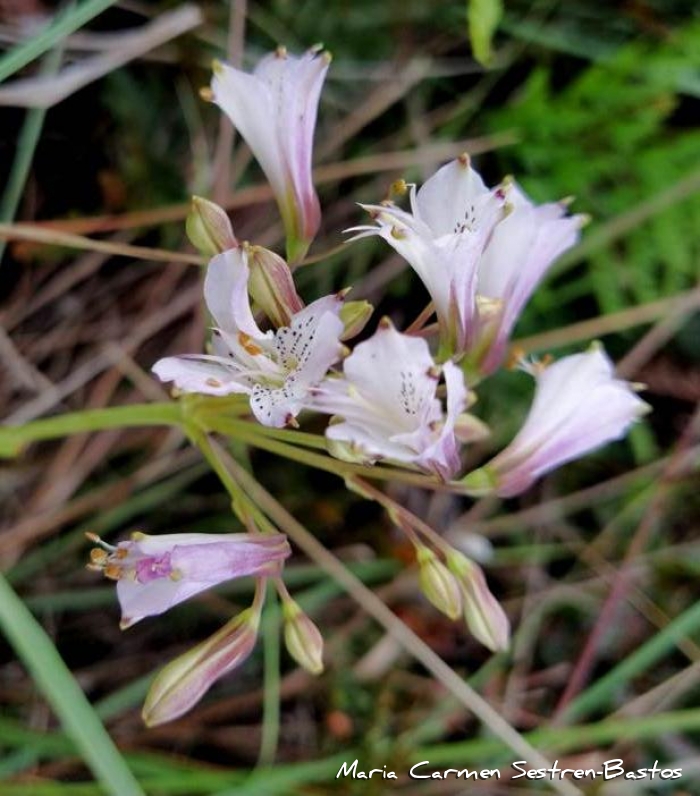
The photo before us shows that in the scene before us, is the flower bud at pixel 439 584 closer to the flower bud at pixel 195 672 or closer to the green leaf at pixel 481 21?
the flower bud at pixel 195 672

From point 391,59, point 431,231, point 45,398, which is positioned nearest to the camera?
point 431,231

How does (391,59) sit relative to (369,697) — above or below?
above

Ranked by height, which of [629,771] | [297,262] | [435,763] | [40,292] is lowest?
[629,771]

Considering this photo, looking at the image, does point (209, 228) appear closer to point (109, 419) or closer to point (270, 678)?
point (109, 419)

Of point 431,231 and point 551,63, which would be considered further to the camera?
point 551,63

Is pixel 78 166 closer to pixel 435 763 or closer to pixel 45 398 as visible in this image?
pixel 45 398

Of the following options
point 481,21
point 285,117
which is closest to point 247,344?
point 285,117

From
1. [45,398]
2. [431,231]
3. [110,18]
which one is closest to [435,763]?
[45,398]
